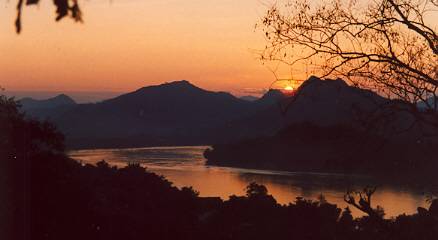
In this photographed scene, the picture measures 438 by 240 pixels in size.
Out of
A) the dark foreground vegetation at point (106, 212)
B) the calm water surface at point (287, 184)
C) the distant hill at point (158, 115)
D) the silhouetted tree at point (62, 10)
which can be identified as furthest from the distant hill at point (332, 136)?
the distant hill at point (158, 115)

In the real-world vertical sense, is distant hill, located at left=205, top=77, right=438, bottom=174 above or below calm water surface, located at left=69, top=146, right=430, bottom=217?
above

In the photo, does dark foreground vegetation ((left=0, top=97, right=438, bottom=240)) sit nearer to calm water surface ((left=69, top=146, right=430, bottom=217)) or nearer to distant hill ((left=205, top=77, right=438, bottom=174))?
distant hill ((left=205, top=77, right=438, bottom=174))

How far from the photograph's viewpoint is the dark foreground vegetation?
13000mm

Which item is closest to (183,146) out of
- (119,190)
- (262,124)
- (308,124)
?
(262,124)

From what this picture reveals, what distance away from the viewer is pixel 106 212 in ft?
53.8

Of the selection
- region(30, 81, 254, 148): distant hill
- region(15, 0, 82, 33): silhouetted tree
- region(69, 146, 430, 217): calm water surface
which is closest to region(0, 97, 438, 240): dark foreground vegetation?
region(15, 0, 82, 33): silhouetted tree

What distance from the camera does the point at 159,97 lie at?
164 meters

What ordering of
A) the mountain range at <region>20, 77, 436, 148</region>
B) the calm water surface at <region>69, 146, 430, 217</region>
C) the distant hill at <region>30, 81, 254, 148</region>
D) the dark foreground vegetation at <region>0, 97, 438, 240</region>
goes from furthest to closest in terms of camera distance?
the distant hill at <region>30, 81, 254, 148</region>
the mountain range at <region>20, 77, 436, 148</region>
the calm water surface at <region>69, 146, 430, 217</region>
the dark foreground vegetation at <region>0, 97, 438, 240</region>

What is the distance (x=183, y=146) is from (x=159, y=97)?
58.5 metres

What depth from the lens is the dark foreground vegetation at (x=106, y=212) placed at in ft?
42.7

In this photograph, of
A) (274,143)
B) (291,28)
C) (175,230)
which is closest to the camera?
(291,28)

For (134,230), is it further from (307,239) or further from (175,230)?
(307,239)

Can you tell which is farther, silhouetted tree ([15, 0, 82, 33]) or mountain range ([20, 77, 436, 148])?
mountain range ([20, 77, 436, 148])

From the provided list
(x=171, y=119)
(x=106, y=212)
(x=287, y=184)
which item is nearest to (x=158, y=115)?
(x=171, y=119)
